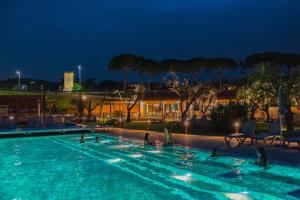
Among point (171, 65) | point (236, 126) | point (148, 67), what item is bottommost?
point (236, 126)

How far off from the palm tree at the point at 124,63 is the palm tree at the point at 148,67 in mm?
1285

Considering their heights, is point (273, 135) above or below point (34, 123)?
below

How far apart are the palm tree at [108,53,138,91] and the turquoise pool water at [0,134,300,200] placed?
43923 mm

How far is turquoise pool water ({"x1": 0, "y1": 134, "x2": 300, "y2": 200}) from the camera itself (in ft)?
23.8

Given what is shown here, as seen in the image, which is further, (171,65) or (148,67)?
(148,67)

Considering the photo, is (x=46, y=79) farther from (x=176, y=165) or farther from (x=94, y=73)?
(x=176, y=165)

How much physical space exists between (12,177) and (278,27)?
6926 centimetres

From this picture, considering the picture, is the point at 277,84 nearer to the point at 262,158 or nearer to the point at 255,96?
the point at 255,96

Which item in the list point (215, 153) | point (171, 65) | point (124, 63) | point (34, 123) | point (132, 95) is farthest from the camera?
point (171, 65)

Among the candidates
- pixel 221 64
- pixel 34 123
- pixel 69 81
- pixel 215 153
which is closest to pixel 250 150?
pixel 215 153

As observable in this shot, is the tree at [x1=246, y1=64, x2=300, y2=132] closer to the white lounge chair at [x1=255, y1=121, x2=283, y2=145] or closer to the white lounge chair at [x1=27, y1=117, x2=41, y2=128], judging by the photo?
the white lounge chair at [x1=255, y1=121, x2=283, y2=145]

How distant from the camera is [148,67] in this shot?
59062 millimetres

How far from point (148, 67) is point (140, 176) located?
50535 mm

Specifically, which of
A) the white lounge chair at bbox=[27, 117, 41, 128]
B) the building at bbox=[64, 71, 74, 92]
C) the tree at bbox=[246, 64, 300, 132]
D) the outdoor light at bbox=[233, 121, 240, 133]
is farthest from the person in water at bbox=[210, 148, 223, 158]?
the building at bbox=[64, 71, 74, 92]
